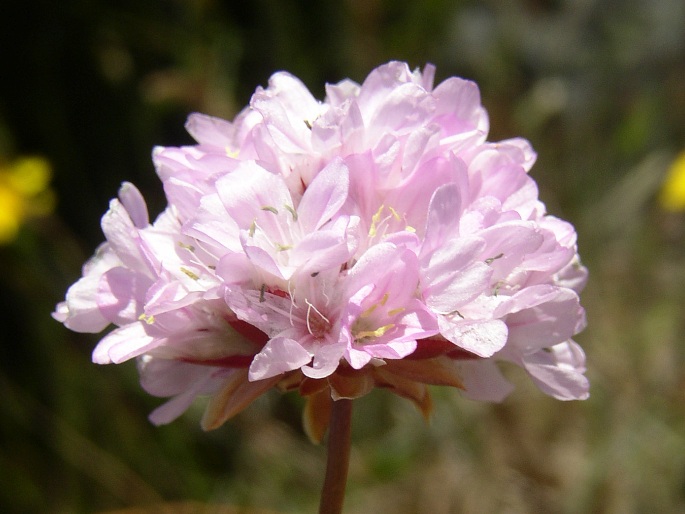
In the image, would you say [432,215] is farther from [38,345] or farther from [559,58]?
[559,58]

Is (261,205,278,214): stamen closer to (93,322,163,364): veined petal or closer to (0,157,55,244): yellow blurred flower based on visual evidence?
(93,322,163,364): veined petal

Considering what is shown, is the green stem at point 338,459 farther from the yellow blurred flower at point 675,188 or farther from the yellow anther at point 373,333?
the yellow blurred flower at point 675,188

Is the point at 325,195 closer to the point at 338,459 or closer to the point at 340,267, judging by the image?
the point at 340,267

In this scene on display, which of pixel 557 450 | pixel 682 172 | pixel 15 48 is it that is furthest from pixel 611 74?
pixel 15 48

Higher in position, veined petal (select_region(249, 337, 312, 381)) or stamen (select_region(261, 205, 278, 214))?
stamen (select_region(261, 205, 278, 214))

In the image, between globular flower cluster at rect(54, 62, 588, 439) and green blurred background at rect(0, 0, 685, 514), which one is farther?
green blurred background at rect(0, 0, 685, 514)

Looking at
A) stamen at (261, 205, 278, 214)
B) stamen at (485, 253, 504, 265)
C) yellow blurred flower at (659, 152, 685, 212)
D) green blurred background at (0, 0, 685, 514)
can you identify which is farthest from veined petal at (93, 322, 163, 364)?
yellow blurred flower at (659, 152, 685, 212)

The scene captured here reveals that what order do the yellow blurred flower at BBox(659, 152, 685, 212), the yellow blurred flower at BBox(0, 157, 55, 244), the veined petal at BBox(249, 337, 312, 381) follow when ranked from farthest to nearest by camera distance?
1. the yellow blurred flower at BBox(659, 152, 685, 212)
2. the yellow blurred flower at BBox(0, 157, 55, 244)
3. the veined petal at BBox(249, 337, 312, 381)

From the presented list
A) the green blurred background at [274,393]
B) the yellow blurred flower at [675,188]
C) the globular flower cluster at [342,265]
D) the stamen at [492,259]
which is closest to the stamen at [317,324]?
the globular flower cluster at [342,265]

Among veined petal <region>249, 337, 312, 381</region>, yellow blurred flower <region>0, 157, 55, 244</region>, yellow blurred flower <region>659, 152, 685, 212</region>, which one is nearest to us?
veined petal <region>249, 337, 312, 381</region>
